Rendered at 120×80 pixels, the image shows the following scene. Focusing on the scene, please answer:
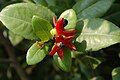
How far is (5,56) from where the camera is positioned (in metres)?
2.75

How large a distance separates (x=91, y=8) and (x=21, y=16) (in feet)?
1.05

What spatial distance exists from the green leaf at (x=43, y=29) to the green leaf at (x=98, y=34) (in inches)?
5.1

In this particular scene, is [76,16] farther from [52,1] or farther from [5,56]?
[5,56]

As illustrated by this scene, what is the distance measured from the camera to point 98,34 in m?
1.49

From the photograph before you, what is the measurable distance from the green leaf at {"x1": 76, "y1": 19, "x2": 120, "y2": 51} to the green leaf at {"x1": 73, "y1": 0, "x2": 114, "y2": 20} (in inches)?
3.3

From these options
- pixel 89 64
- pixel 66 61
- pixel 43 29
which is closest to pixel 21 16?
pixel 43 29

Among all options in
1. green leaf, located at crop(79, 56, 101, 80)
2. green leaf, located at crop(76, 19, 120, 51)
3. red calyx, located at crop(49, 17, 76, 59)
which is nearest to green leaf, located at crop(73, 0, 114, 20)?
green leaf, located at crop(76, 19, 120, 51)

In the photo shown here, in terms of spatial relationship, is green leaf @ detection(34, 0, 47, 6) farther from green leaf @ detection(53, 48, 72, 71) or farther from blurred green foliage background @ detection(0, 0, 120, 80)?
green leaf @ detection(53, 48, 72, 71)

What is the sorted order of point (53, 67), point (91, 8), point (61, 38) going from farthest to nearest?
point (53, 67), point (91, 8), point (61, 38)

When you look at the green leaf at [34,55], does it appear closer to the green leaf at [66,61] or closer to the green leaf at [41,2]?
the green leaf at [66,61]

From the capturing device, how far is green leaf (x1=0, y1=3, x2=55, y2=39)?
4.83ft

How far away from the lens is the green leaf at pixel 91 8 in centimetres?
159

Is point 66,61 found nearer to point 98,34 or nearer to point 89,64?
point 98,34

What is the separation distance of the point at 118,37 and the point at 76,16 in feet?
0.69
